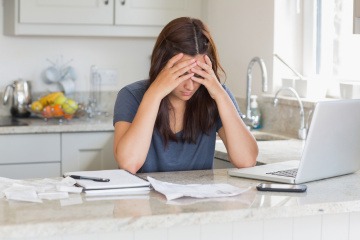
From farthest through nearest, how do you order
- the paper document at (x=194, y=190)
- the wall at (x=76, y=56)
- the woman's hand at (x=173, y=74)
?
1. the wall at (x=76, y=56)
2. the woman's hand at (x=173, y=74)
3. the paper document at (x=194, y=190)

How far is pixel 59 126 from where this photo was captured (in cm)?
389

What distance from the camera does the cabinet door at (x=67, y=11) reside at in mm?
4133

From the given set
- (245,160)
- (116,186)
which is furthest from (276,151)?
(116,186)

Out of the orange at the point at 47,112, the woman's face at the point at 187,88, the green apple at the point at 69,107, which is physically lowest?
the orange at the point at 47,112

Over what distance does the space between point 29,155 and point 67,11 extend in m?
0.88

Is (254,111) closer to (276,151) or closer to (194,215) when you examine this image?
(276,151)

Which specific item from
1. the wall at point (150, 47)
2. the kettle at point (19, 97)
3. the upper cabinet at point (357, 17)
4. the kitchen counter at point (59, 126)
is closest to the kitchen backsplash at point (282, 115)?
the wall at point (150, 47)

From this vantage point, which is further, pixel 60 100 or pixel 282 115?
pixel 60 100

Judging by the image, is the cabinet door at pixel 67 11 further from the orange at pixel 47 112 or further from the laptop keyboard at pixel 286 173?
the laptop keyboard at pixel 286 173

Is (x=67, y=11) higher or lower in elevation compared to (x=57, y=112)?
higher

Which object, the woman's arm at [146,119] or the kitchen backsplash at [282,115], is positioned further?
the kitchen backsplash at [282,115]

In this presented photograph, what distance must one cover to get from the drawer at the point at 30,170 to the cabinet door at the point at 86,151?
58 millimetres

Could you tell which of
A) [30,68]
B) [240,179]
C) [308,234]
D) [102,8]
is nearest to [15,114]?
[30,68]

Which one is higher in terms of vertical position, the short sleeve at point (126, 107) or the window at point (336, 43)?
the window at point (336, 43)
